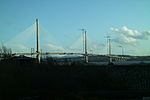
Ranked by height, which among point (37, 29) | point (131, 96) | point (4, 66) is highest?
point (37, 29)

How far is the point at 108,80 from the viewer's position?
99.9 feet

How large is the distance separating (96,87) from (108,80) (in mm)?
1698

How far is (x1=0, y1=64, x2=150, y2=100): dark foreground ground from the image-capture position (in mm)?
22250

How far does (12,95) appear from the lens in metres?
22.7

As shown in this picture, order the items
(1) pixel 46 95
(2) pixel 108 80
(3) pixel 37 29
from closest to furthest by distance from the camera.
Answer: (1) pixel 46 95
(2) pixel 108 80
(3) pixel 37 29

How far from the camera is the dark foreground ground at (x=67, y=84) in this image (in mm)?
22250

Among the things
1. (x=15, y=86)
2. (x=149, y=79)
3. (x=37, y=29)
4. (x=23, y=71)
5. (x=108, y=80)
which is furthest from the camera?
(x=37, y=29)

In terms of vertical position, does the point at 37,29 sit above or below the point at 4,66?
above

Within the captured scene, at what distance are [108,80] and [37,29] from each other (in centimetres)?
3451

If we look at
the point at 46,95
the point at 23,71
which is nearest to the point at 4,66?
the point at 23,71

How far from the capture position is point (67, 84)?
27.4 meters

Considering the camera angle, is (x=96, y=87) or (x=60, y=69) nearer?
(x=96, y=87)

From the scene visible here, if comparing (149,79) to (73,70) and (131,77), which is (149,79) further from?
(73,70)

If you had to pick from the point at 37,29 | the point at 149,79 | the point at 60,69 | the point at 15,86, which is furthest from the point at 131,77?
the point at 37,29
